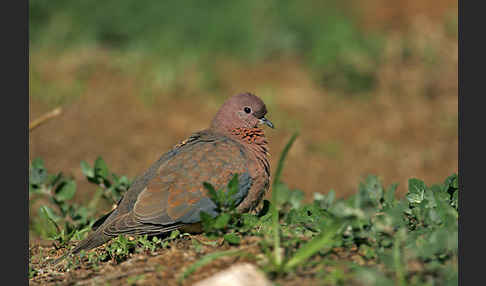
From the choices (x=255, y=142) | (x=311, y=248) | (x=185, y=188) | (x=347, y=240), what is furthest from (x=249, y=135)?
(x=311, y=248)

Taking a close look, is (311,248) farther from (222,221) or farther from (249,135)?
(249,135)

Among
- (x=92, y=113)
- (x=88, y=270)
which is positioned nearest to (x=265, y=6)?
(x=92, y=113)

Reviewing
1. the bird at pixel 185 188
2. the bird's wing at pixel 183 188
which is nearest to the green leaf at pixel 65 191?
the bird at pixel 185 188

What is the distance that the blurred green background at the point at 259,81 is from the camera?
25.4ft

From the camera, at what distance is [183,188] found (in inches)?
162

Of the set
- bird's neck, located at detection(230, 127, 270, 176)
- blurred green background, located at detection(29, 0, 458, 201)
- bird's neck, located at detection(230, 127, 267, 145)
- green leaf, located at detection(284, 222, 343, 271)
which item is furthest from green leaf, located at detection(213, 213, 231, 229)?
blurred green background, located at detection(29, 0, 458, 201)

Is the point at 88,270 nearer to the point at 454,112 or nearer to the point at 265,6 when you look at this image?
the point at 454,112

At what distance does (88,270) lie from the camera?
3729mm

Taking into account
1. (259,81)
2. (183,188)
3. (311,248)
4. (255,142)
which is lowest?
(311,248)

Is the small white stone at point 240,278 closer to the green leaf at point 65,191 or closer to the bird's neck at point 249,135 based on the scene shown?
the bird's neck at point 249,135

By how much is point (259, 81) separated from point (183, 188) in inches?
225

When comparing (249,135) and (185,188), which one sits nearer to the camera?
(185,188)

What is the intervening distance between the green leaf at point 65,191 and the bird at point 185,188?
2.08ft

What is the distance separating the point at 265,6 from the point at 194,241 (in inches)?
312
